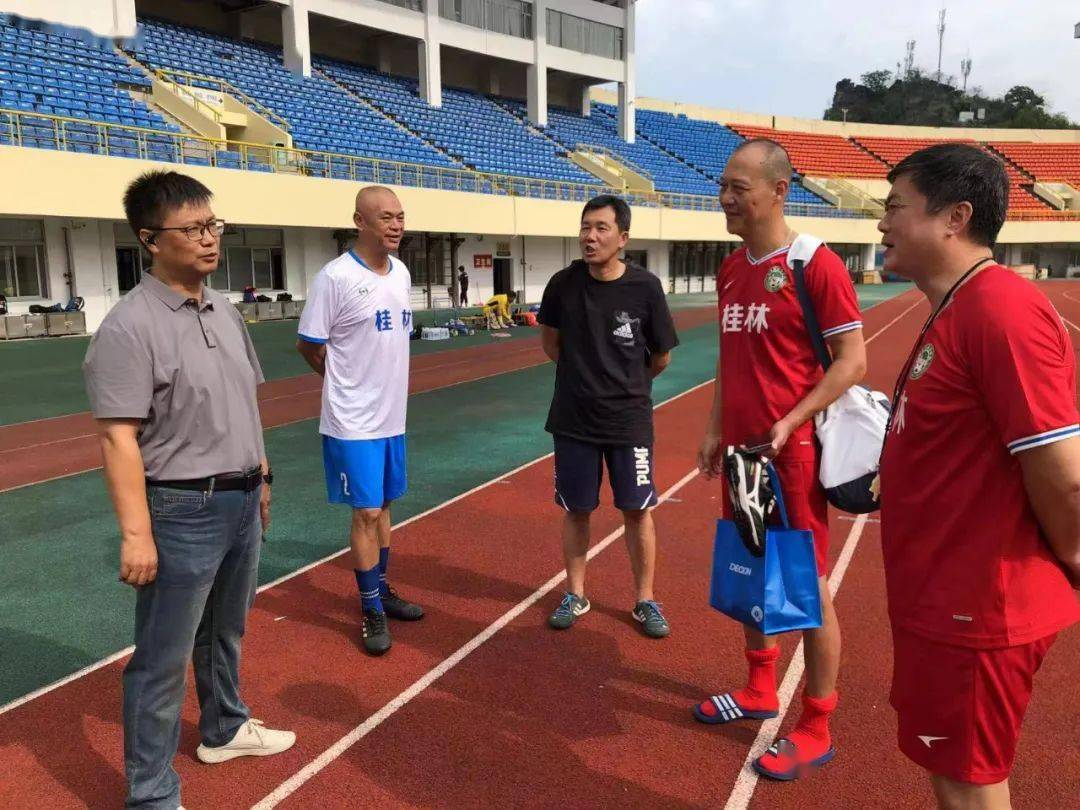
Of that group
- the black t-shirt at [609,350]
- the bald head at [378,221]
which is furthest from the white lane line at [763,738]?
the bald head at [378,221]

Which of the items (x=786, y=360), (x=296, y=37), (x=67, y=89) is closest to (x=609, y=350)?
(x=786, y=360)

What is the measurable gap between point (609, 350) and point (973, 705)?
259 centimetres

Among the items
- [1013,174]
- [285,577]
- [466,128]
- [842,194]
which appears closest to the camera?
[285,577]

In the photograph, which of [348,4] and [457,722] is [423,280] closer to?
[348,4]

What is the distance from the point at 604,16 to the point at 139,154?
Answer: 28873 mm

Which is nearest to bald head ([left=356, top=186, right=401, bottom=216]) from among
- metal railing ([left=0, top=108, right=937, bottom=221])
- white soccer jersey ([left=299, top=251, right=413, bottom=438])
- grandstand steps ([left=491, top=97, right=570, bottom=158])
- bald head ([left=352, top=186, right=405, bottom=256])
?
bald head ([left=352, top=186, right=405, bottom=256])

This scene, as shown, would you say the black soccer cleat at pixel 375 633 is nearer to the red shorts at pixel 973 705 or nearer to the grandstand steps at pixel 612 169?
the red shorts at pixel 973 705

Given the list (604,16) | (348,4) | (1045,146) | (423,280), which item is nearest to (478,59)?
(604,16)

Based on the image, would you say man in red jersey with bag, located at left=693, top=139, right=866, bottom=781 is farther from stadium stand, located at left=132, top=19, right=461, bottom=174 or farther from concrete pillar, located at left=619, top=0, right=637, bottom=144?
concrete pillar, located at left=619, top=0, right=637, bottom=144

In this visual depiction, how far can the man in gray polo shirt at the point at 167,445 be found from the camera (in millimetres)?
2385

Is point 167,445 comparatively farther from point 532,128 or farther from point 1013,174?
point 1013,174

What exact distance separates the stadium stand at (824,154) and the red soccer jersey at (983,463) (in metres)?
53.0

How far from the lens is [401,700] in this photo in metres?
3.45

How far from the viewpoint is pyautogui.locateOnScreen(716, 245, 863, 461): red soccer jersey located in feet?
9.01
